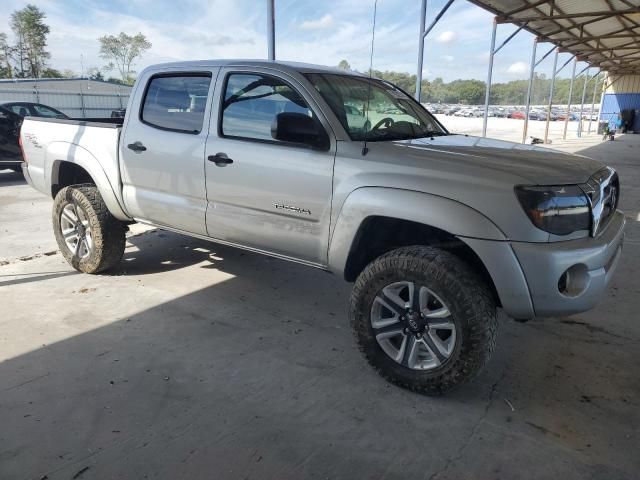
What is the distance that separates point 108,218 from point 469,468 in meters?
3.67

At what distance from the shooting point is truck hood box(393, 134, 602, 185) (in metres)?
2.68

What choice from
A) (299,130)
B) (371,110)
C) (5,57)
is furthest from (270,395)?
(5,57)

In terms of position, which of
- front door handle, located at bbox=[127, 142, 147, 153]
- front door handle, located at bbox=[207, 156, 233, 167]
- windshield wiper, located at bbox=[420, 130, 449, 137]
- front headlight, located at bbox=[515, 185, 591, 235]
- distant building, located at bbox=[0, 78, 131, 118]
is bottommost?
front headlight, located at bbox=[515, 185, 591, 235]

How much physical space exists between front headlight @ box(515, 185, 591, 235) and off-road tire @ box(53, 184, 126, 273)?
140 inches

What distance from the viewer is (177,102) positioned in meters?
3.98

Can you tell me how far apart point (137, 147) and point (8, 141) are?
776cm

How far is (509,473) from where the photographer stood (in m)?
2.30

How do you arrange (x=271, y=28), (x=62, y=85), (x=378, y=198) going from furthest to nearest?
(x=62, y=85), (x=271, y=28), (x=378, y=198)

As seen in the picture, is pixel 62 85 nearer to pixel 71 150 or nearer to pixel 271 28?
pixel 271 28

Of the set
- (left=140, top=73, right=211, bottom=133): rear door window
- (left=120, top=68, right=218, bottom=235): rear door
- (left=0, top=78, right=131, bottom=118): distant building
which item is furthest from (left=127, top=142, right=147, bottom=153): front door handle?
(left=0, top=78, right=131, bottom=118): distant building

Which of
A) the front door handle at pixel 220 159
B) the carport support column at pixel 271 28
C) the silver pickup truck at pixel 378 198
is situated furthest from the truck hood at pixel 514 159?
the carport support column at pixel 271 28

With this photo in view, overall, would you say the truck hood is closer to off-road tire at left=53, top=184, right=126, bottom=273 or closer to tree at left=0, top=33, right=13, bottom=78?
off-road tire at left=53, top=184, right=126, bottom=273

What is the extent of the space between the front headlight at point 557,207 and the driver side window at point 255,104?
149cm

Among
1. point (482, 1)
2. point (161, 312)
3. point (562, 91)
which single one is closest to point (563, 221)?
point (161, 312)
